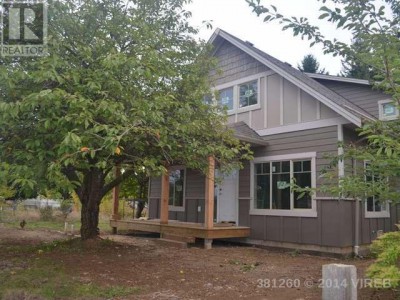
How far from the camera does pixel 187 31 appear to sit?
373 inches

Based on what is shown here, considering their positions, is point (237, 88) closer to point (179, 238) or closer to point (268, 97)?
point (268, 97)

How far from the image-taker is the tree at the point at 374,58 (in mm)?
4418

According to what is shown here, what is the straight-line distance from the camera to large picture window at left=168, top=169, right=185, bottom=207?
14906mm

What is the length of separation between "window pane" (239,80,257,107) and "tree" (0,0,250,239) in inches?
123

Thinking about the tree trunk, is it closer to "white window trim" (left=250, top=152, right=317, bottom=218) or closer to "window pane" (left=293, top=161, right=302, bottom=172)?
"white window trim" (left=250, top=152, right=317, bottom=218)

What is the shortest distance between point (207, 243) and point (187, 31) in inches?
222

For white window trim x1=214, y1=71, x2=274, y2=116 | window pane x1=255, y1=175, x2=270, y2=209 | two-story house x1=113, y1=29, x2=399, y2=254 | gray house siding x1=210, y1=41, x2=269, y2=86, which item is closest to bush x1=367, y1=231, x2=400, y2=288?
two-story house x1=113, y1=29, x2=399, y2=254

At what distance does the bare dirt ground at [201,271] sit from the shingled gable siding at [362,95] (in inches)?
244

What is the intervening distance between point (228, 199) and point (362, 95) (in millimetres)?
6113

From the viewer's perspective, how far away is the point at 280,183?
11.2 m

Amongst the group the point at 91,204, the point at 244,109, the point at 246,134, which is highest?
the point at 244,109

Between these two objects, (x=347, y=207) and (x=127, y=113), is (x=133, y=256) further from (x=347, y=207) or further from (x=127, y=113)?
(x=347, y=207)

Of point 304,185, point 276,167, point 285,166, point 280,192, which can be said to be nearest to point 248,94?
point 276,167

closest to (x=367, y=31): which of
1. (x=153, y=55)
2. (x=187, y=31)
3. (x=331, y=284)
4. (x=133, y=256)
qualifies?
(x=331, y=284)
